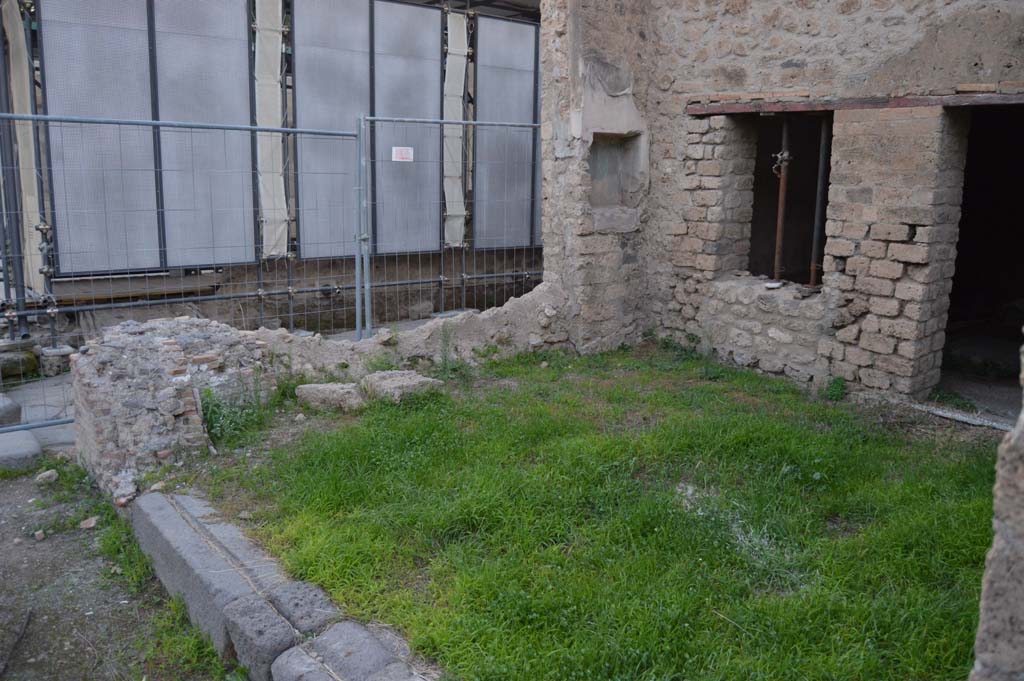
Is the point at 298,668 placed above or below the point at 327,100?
below

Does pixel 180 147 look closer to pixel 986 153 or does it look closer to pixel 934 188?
pixel 934 188

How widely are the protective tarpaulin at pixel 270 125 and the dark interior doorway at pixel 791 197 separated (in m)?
4.77

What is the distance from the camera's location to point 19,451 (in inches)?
226

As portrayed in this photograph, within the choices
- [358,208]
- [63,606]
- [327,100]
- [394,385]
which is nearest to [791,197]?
[358,208]

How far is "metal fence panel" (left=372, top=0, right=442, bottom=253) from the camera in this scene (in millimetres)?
9023

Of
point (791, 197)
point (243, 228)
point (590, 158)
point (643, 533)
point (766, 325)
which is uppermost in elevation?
point (590, 158)

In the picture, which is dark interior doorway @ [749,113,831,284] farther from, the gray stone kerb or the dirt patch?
the dirt patch

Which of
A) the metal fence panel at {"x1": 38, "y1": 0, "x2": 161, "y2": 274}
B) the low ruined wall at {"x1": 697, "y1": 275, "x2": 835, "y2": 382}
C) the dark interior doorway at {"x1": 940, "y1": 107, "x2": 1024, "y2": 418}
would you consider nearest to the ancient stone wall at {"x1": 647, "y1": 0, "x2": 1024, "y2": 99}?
the low ruined wall at {"x1": 697, "y1": 275, "x2": 835, "y2": 382}

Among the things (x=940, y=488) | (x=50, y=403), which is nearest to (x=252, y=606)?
(x=940, y=488)

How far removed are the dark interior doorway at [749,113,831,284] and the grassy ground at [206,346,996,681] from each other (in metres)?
3.29

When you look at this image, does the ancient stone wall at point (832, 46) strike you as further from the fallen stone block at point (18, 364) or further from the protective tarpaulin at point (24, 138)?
the fallen stone block at point (18, 364)

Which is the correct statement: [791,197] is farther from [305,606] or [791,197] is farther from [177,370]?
[305,606]

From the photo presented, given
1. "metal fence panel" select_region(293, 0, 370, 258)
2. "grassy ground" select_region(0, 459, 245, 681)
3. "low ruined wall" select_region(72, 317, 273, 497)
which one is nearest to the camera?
"grassy ground" select_region(0, 459, 245, 681)

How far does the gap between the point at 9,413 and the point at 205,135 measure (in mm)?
3044
